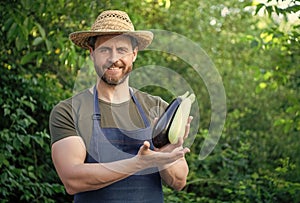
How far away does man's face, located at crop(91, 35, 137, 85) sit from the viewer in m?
2.92

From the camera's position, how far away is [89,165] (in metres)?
2.81

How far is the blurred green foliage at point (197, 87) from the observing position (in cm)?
534

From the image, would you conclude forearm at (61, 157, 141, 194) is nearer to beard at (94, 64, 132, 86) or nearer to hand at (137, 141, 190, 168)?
hand at (137, 141, 190, 168)

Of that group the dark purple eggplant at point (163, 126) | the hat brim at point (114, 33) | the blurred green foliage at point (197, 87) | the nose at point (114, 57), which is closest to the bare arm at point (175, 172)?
the dark purple eggplant at point (163, 126)

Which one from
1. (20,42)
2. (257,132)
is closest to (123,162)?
(20,42)

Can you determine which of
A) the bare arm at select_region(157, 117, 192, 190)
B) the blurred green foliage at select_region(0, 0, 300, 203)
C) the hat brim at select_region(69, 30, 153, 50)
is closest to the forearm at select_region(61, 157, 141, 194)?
the bare arm at select_region(157, 117, 192, 190)

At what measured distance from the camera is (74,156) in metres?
2.84

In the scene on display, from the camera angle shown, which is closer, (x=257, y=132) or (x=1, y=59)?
(x=1, y=59)

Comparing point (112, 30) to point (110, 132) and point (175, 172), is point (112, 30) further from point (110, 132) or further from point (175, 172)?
point (175, 172)

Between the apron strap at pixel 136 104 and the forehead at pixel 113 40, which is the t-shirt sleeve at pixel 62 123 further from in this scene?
the forehead at pixel 113 40

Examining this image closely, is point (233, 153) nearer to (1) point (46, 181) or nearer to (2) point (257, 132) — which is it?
(2) point (257, 132)

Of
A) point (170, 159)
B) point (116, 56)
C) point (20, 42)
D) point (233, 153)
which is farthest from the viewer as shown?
point (233, 153)

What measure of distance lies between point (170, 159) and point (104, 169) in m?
0.29

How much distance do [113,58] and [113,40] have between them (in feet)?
0.41
